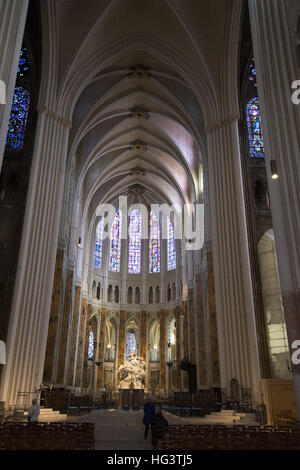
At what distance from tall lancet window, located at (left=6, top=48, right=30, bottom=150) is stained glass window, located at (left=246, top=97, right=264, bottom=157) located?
11.3 metres

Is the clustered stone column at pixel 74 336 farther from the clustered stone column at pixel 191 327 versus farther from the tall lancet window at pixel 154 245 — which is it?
the tall lancet window at pixel 154 245

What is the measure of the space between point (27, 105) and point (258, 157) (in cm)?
1187

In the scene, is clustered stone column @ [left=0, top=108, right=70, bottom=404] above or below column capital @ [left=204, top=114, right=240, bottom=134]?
below

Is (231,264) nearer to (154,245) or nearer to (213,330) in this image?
(213,330)

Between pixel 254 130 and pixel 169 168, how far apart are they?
37.1ft

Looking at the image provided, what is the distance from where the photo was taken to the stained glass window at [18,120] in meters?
18.2

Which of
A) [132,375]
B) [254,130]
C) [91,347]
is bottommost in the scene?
[132,375]

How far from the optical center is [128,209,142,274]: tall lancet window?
1377 inches

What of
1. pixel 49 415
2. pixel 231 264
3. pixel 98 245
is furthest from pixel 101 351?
pixel 231 264

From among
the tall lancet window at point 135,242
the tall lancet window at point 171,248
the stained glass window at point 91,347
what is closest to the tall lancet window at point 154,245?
the tall lancet window at point 135,242

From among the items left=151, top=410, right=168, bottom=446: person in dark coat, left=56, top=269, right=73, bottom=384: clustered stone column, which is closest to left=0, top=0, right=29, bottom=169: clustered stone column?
left=151, top=410, right=168, bottom=446: person in dark coat

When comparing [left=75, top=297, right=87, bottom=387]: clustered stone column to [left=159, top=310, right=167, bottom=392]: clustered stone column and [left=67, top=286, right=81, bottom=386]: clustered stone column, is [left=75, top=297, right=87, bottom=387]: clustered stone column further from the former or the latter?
[left=159, top=310, right=167, bottom=392]: clustered stone column

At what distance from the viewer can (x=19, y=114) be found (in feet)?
61.0
